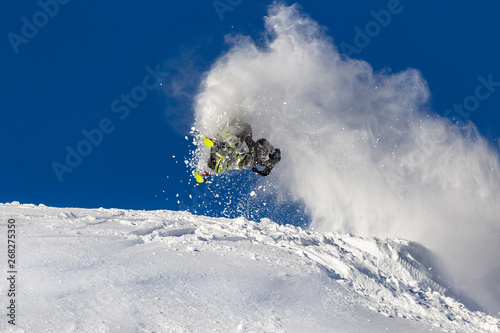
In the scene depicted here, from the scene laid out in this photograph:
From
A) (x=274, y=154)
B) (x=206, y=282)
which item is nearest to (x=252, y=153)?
(x=274, y=154)

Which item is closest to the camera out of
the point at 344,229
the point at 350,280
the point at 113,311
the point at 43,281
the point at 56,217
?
the point at 113,311

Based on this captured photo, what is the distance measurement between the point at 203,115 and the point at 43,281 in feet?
32.2

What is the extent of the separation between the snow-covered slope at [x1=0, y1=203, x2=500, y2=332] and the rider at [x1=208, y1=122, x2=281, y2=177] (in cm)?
263

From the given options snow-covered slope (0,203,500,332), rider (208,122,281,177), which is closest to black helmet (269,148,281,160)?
rider (208,122,281,177)

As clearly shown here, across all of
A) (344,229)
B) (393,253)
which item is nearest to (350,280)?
(393,253)

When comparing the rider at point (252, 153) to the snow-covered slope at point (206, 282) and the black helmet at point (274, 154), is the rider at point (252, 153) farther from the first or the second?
the snow-covered slope at point (206, 282)

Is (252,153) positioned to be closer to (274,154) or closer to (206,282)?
(274,154)

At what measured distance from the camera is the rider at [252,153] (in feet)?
50.7

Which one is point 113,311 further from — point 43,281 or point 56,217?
point 56,217

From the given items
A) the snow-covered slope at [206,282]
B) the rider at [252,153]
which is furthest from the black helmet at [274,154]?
the snow-covered slope at [206,282]

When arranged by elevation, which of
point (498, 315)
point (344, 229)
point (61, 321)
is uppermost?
point (344, 229)

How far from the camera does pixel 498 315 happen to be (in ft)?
47.2

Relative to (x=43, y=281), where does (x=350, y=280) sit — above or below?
above

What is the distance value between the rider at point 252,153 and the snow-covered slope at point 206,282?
2.63 metres
